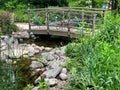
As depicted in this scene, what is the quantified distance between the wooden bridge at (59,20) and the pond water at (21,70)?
0.35m

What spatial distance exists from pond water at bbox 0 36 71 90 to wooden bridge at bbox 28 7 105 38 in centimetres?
35

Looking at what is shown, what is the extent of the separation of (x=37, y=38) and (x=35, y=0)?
307 centimetres

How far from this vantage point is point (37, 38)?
37.7 feet

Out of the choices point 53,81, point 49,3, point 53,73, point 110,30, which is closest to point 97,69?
point 53,81

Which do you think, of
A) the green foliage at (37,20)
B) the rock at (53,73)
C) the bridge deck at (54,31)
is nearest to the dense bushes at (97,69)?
the rock at (53,73)

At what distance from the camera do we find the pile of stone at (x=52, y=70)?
5.73m

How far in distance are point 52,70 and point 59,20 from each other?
4967 millimetres

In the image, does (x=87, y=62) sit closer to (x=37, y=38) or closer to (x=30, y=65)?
(x=30, y=65)

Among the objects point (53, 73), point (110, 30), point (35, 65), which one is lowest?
point (35, 65)

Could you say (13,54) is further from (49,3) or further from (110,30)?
(49,3)

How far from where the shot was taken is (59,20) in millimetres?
11242

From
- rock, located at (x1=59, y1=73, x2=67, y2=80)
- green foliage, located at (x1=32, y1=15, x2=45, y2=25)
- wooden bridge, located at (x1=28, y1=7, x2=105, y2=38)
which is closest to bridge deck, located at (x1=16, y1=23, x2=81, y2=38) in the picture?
wooden bridge, located at (x1=28, y1=7, x2=105, y2=38)

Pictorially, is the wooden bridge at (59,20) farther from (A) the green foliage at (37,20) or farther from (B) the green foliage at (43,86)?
(B) the green foliage at (43,86)

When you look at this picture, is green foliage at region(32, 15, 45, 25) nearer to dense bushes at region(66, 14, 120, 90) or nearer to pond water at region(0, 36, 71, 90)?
pond water at region(0, 36, 71, 90)
